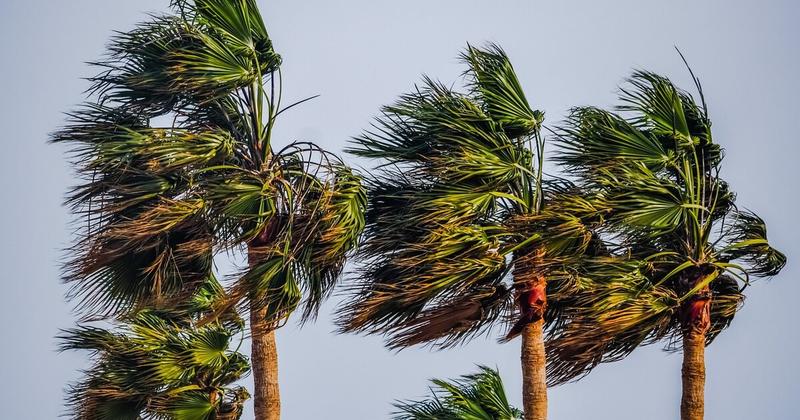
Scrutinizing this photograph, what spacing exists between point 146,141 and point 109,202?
726 millimetres

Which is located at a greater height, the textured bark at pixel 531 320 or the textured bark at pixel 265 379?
the textured bark at pixel 531 320

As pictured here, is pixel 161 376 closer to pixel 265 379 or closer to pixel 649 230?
pixel 265 379

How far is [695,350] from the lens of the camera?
1590 centimetres

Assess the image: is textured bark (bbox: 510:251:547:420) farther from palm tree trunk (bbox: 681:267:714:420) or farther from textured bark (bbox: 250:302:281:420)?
textured bark (bbox: 250:302:281:420)

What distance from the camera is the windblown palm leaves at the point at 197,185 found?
1574 cm

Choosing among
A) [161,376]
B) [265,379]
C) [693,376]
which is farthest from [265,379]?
[693,376]

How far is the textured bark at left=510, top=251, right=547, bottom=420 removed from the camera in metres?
15.8

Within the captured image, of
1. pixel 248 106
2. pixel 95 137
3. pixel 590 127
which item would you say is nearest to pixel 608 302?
pixel 590 127

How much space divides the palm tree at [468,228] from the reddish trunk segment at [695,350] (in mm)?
1261

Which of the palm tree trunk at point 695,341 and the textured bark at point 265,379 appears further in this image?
the textured bark at point 265,379

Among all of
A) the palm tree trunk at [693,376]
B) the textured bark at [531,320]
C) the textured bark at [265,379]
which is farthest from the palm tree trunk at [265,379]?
the palm tree trunk at [693,376]

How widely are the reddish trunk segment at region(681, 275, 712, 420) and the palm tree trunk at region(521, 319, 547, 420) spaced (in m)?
1.46

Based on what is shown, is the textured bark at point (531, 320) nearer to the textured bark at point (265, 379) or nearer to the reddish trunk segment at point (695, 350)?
the reddish trunk segment at point (695, 350)

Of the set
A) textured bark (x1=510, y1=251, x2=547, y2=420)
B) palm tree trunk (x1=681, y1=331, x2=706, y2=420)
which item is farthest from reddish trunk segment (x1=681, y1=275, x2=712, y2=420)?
textured bark (x1=510, y1=251, x2=547, y2=420)
